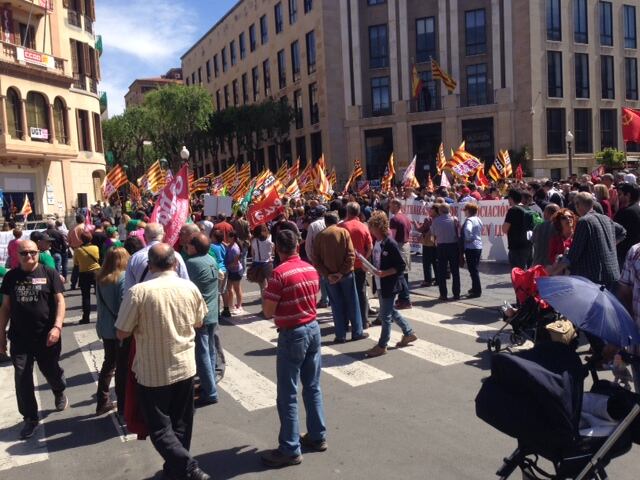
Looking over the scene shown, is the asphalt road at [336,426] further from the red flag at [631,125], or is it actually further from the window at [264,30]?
the window at [264,30]

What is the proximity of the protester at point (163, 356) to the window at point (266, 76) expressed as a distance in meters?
54.3

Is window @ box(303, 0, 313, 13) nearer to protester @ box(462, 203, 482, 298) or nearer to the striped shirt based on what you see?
protester @ box(462, 203, 482, 298)

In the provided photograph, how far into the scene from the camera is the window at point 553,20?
134 feet

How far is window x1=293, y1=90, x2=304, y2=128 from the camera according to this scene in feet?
168

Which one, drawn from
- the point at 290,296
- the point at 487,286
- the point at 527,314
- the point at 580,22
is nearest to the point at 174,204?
the point at 290,296

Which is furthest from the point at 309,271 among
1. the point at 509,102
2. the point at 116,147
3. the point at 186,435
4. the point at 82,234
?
the point at 116,147

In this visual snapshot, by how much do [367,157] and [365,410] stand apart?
41302 millimetres

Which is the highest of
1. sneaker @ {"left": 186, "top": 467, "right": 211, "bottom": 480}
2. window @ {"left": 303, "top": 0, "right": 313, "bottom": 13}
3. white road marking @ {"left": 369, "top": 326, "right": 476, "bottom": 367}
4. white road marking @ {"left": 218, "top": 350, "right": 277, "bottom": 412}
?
window @ {"left": 303, "top": 0, "right": 313, "bottom": 13}

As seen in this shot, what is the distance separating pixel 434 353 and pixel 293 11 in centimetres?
4787

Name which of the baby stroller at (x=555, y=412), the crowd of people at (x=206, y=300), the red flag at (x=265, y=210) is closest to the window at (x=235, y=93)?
the red flag at (x=265, y=210)

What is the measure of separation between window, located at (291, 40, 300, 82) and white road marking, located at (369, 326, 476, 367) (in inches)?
1791

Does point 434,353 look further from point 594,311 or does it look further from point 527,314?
point 594,311

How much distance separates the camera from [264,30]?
184 ft

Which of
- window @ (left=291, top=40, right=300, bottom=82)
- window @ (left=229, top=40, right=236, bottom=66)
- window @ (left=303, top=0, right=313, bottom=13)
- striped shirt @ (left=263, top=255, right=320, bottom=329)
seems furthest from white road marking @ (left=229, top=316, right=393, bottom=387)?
window @ (left=229, top=40, right=236, bottom=66)
